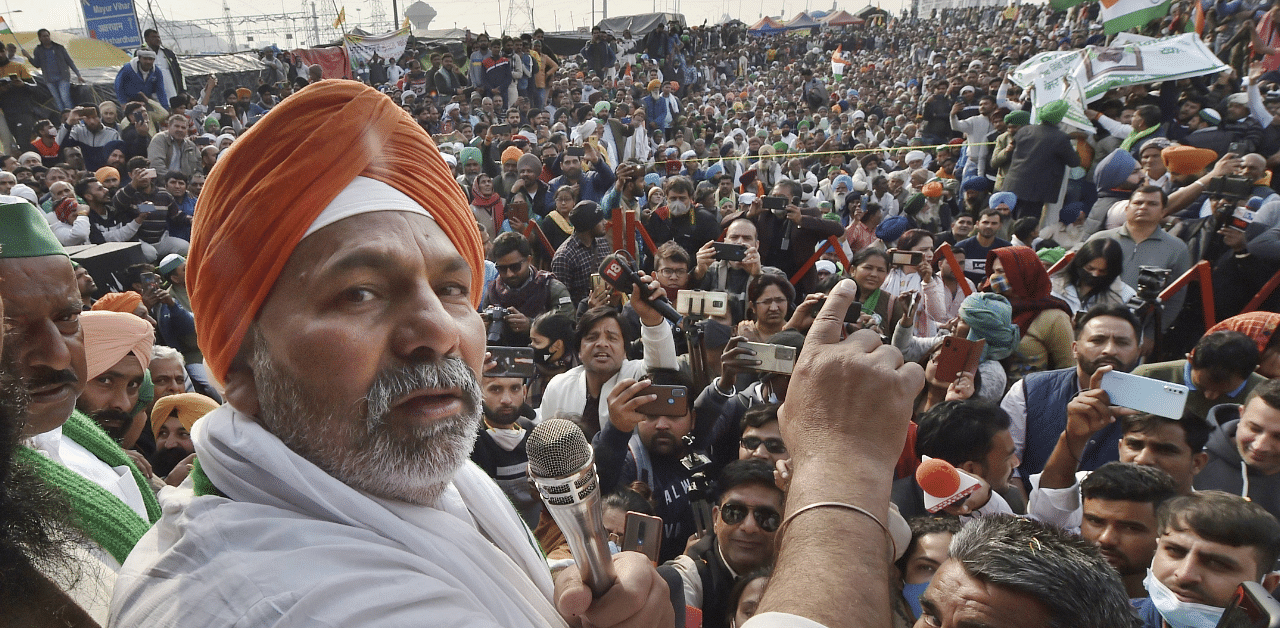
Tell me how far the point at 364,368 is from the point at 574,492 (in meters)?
0.39

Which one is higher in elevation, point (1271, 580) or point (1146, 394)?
point (1146, 394)

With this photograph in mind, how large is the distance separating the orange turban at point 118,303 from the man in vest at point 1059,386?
541 centimetres

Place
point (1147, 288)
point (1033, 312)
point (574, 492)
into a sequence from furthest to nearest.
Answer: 1. point (1033, 312)
2. point (1147, 288)
3. point (574, 492)

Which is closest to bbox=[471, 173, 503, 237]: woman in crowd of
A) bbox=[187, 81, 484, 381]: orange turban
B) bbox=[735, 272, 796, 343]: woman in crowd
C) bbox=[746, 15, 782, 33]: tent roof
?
bbox=[735, 272, 796, 343]: woman in crowd

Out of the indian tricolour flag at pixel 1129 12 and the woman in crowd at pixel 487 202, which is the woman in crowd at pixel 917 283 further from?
the indian tricolour flag at pixel 1129 12

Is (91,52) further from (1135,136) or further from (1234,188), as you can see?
(1234,188)

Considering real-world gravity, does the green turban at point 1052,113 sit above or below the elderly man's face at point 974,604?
above

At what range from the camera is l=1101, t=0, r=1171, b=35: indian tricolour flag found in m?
13.0

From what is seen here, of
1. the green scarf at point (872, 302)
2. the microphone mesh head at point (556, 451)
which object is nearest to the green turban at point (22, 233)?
the microphone mesh head at point (556, 451)

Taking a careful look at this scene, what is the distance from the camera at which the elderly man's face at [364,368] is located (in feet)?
3.88

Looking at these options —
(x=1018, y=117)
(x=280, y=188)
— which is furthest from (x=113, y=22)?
(x=280, y=188)

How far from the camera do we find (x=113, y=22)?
878 inches

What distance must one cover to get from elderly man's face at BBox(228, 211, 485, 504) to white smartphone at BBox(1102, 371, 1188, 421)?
9.56ft

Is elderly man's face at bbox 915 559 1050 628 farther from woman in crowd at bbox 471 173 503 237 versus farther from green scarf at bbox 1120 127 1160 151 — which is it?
green scarf at bbox 1120 127 1160 151
